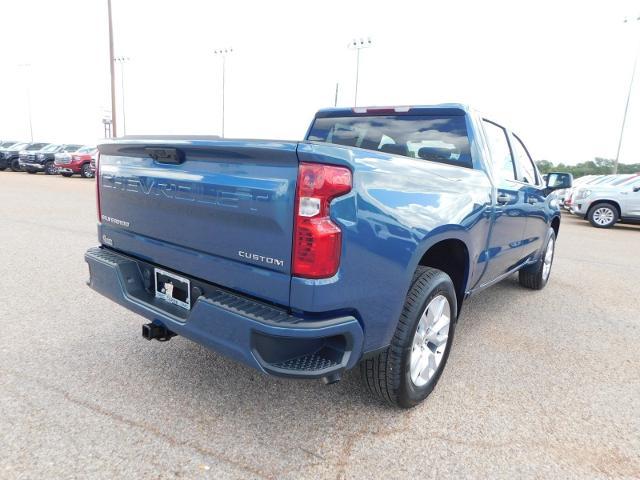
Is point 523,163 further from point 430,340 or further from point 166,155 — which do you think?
point 166,155

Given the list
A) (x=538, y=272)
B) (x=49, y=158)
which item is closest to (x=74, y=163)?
(x=49, y=158)

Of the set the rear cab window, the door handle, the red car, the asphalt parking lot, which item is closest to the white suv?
the asphalt parking lot

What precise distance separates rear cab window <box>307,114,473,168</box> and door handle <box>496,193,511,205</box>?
384 millimetres

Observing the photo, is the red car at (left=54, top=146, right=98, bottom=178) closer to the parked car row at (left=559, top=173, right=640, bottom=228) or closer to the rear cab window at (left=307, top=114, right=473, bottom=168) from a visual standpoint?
the parked car row at (left=559, top=173, right=640, bottom=228)

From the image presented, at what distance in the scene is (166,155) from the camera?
232 cm

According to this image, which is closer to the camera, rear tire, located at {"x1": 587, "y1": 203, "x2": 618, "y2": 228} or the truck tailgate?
the truck tailgate

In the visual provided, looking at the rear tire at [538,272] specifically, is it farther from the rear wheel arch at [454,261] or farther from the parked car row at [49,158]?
the parked car row at [49,158]

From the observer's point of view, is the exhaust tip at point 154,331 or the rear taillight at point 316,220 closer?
the rear taillight at point 316,220

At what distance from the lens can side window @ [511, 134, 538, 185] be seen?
4.21m

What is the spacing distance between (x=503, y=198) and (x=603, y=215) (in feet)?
39.4

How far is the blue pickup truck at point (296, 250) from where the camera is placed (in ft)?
6.19

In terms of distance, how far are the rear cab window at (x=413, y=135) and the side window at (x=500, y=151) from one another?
0.32m

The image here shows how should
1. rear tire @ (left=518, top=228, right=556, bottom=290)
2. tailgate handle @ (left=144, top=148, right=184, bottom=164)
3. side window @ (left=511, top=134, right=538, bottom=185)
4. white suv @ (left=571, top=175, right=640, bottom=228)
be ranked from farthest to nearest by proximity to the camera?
white suv @ (left=571, top=175, right=640, bottom=228)
rear tire @ (left=518, top=228, right=556, bottom=290)
side window @ (left=511, top=134, right=538, bottom=185)
tailgate handle @ (left=144, top=148, right=184, bottom=164)

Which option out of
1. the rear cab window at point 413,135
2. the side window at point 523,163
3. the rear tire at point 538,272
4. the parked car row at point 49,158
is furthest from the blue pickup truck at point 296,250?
the parked car row at point 49,158
